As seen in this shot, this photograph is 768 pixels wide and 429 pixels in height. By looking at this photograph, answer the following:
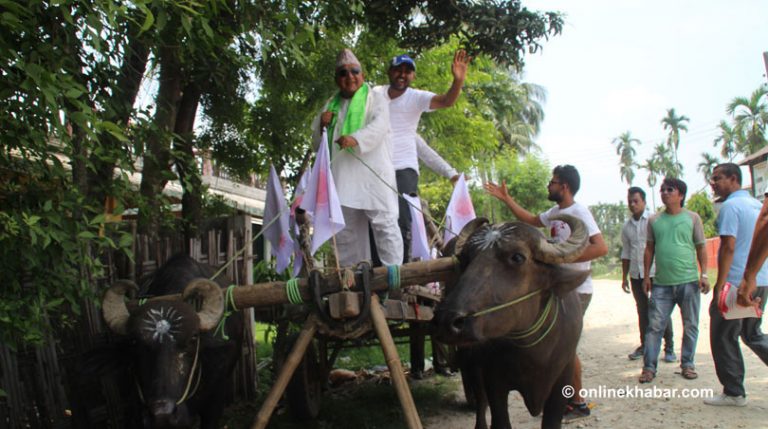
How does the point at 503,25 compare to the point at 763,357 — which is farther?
the point at 503,25

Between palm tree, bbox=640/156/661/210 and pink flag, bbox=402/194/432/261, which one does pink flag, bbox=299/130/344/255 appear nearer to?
pink flag, bbox=402/194/432/261

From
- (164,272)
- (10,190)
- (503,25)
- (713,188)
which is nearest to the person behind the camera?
(10,190)

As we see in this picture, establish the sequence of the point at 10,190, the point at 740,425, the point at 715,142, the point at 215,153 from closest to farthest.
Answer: the point at 10,190 → the point at 740,425 → the point at 215,153 → the point at 715,142

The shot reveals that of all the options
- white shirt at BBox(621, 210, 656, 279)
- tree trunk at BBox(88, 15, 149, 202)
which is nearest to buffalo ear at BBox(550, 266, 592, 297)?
tree trunk at BBox(88, 15, 149, 202)

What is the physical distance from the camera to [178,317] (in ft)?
10.9

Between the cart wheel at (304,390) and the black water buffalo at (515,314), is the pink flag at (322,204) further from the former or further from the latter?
the cart wheel at (304,390)

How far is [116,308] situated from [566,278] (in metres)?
2.46

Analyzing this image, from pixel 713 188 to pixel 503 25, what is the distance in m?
2.46

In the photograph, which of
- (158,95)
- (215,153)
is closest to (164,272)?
(158,95)

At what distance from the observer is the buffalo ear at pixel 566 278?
11.0 ft

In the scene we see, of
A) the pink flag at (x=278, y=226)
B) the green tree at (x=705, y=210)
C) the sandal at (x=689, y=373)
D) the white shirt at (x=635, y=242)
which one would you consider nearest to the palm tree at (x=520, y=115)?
the green tree at (x=705, y=210)

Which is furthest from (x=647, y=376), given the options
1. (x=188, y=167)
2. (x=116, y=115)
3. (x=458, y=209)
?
(x=116, y=115)

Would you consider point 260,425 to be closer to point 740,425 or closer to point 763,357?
point 740,425

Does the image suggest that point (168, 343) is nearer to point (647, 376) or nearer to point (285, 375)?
point (285, 375)
